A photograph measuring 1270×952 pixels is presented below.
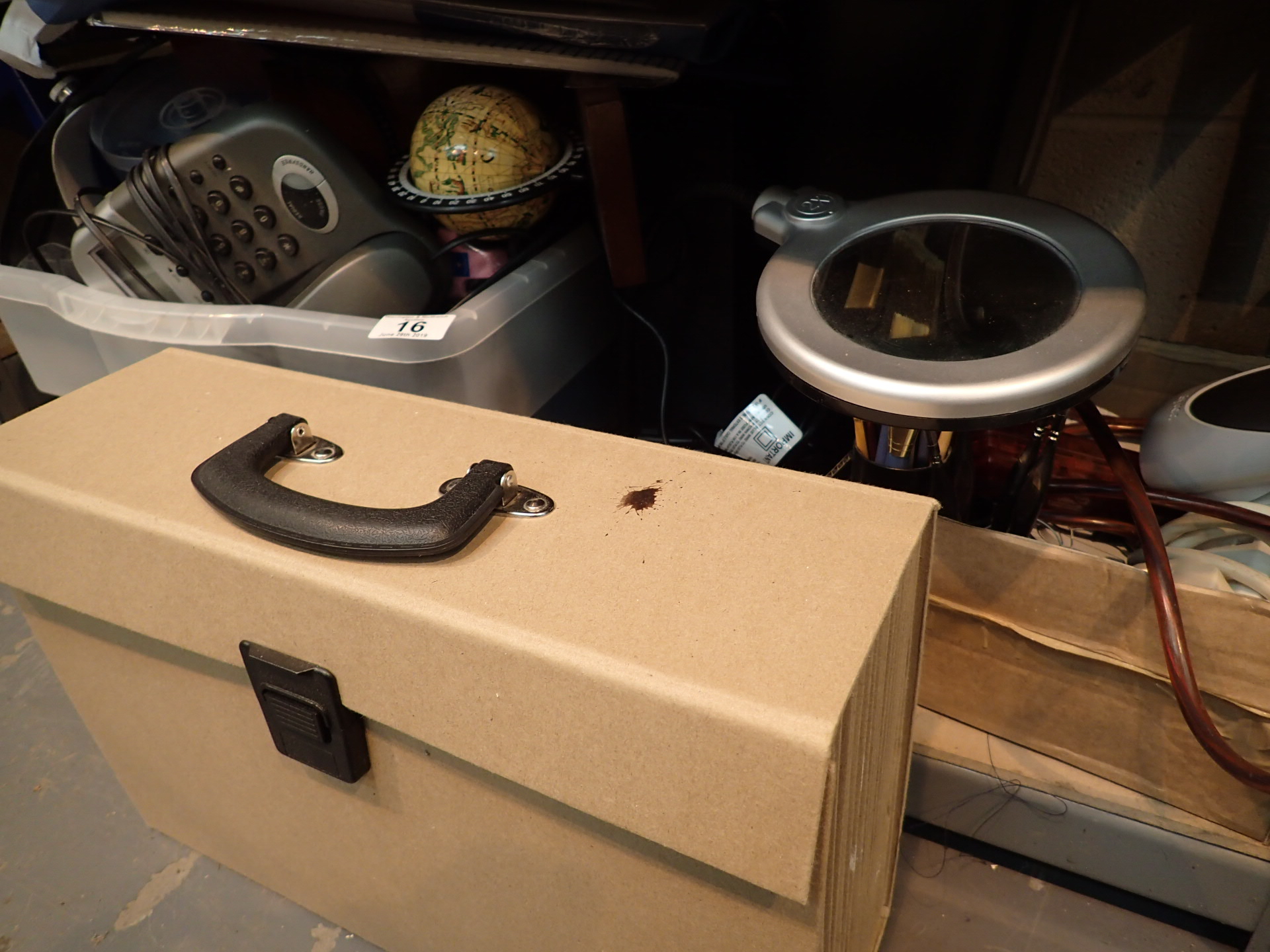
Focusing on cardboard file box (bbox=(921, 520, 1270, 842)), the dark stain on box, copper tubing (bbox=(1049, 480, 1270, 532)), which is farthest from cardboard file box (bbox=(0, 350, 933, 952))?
copper tubing (bbox=(1049, 480, 1270, 532))

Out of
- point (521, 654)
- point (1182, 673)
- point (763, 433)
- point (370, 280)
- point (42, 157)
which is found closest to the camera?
point (521, 654)

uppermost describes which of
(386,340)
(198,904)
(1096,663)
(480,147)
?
(480,147)

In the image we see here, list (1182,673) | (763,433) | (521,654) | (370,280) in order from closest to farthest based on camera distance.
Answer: (521,654) → (1182,673) → (763,433) → (370,280)

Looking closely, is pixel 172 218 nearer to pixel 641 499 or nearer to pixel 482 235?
pixel 482 235

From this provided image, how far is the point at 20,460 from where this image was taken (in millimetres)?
469

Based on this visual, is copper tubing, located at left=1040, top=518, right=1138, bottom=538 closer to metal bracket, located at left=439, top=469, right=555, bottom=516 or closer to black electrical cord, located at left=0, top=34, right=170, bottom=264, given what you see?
metal bracket, located at left=439, top=469, right=555, bottom=516

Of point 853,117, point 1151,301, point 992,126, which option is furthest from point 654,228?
point 1151,301

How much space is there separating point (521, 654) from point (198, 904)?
0.48 meters

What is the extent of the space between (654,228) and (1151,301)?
1.72 ft

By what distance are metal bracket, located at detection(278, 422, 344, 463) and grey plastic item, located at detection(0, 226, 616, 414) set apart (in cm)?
15

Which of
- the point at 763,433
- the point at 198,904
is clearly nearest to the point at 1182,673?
the point at 763,433

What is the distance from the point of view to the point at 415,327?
59 centimetres

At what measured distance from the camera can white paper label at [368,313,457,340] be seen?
584mm

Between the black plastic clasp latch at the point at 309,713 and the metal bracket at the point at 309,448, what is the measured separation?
0.35 ft
